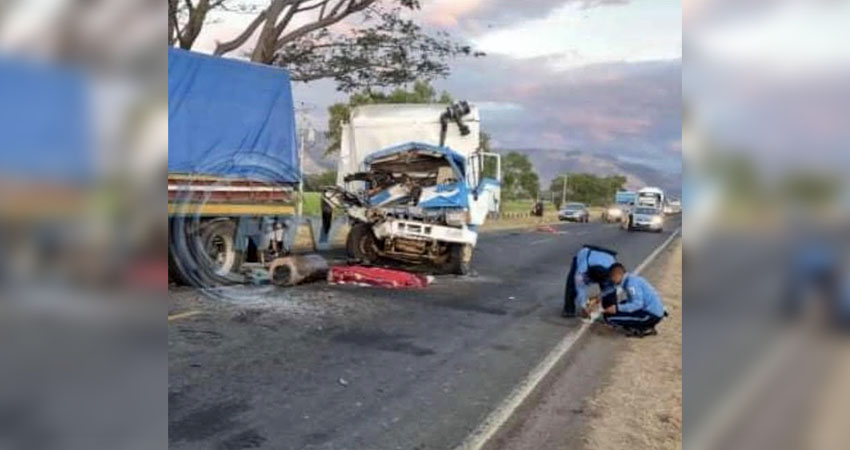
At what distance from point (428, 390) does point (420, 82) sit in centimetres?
880

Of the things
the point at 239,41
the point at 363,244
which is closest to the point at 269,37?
the point at 239,41

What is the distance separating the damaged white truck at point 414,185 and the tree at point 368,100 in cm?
11

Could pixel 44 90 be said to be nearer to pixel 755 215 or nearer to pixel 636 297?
pixel 755 215

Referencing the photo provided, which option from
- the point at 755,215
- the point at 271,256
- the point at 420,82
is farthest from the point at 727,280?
the point at 420,82

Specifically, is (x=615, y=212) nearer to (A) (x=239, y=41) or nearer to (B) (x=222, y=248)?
(A) (x=239, y=41)

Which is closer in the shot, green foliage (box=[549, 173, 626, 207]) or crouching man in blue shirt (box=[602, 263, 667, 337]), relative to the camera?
green foliage (box=[549, 173, 626, 207])

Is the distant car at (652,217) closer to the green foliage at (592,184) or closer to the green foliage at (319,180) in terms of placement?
the green foliage at (592,184)

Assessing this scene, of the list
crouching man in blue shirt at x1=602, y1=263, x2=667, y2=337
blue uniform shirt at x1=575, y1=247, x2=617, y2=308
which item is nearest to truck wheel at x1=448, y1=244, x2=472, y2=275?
blue uniform shirt at x1=575, y1=247, x2=617, y2=308

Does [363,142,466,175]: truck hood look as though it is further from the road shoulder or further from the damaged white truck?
the road shoulder

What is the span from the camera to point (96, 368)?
1025 mm

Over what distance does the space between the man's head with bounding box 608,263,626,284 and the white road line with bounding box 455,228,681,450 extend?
538 mm

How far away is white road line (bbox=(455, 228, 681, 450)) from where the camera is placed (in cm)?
405

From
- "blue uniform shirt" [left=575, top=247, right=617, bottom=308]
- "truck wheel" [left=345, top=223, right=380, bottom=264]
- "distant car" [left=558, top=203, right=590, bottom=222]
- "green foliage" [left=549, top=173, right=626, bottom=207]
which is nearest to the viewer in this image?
"green foliage" [left=549, top=173, right=626, bottom=207]

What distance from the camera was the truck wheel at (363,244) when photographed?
1136 centimetres
